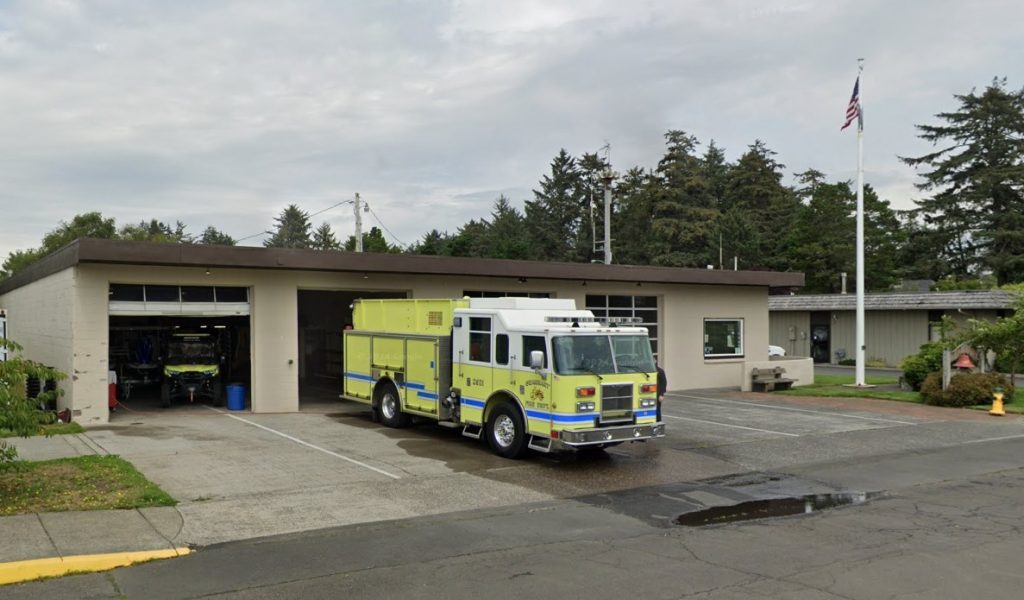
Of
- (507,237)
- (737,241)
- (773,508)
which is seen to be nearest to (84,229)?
(507,237)

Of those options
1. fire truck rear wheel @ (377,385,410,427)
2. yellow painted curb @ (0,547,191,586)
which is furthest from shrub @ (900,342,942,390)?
yellow painted curb @ (0,547,191,586)

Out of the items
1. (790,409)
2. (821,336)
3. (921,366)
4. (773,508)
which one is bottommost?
(790,409)

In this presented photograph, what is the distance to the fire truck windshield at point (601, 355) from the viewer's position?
512 inches

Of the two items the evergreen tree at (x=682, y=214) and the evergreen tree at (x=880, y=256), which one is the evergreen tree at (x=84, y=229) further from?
the evergreen tree at (x=880, y=256)

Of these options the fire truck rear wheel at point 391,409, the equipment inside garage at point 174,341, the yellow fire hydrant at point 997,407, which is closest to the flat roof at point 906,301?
the yellow fire hydrant at point 997,407

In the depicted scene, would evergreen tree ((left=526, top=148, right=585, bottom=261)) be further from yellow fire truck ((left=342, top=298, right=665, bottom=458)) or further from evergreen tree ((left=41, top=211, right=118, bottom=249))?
yellow fire truck ((left=342, top=298, right=665, bottom=458))

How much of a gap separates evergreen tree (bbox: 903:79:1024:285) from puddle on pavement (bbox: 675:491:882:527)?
4920 centimetres

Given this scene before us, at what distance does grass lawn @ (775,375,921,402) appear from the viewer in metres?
23.8

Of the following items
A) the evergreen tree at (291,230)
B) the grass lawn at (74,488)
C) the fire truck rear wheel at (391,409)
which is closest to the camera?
the grass lawn at (74,488)

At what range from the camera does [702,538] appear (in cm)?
881

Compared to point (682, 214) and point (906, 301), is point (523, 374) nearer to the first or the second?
point (906, 301)

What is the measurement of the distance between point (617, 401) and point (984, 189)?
51557 millimetres

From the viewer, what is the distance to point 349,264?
20422 mm

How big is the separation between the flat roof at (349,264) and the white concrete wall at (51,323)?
382 millimetres
